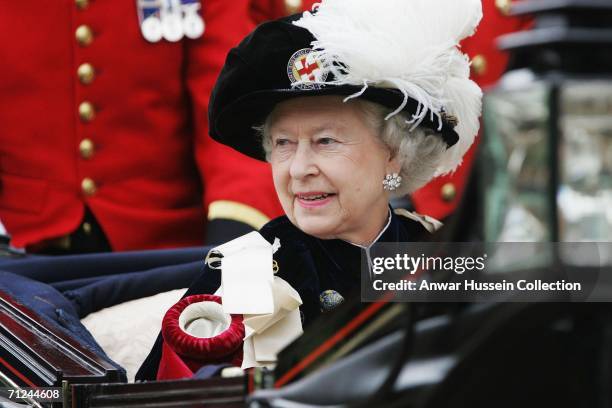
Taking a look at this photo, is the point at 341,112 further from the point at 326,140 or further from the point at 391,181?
the point at 391,181

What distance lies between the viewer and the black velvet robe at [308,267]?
2.12 metres

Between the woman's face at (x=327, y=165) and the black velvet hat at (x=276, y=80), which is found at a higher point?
the black velvet hat at (x=276, y=80)

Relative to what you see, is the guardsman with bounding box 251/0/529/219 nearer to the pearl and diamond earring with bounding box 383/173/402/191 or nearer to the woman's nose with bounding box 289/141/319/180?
the pearl and diamond earring with bounding box 383/173/402/191

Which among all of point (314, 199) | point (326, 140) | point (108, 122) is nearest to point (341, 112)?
point (326, 140)

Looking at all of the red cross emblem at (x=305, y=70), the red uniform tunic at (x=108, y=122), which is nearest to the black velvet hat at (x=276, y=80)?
the red cross emblem at (x=305, y=70)

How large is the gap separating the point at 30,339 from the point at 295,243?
48 centimetres

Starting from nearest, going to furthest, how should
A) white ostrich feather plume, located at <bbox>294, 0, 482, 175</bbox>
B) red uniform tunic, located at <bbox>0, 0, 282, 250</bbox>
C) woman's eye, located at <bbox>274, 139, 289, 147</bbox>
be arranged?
white ostrich feather plume, located at <bbox>294, 0, 482, 175</bbox> < woman's eye, located at <bbox>274, 139, 289, 147</bbox> < red uniform tunic, located at <bbox>0, 0, 282, 250</bbox>

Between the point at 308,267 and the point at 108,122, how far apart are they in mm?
1270

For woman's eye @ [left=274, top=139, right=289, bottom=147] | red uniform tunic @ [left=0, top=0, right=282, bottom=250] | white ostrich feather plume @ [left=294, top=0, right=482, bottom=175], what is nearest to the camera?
white ostrich feather plume @ [left=294, top=0, right=482, bottom=175]

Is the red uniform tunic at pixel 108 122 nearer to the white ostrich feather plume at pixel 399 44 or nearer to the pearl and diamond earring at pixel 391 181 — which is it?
the pearl and diamond earring at pixel 391 181

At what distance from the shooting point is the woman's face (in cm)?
214

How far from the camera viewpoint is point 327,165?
2133 millimetres

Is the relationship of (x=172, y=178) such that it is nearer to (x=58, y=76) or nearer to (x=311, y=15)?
(x=58, y=76)

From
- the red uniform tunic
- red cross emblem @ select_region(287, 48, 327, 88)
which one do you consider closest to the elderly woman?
red cross emblem @ select_region(287, 48, 327, 88)
